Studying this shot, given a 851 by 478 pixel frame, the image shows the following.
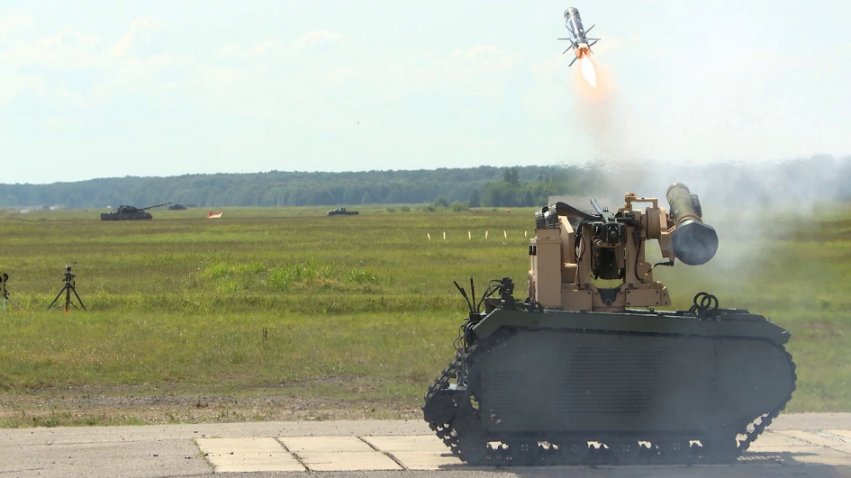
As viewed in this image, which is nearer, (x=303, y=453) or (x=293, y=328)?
(x=303, y=453)

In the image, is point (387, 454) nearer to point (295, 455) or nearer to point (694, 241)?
point (295, 455)

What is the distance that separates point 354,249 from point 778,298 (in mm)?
36024

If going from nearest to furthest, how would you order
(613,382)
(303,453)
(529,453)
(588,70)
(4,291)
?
(529,453) < (613,382) < (303,453) < (588,70) < (4,291)

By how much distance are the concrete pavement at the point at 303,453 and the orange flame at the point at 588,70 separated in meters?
6.24

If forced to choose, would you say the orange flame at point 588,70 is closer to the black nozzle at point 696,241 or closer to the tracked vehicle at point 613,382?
the tracked vehicle at point 613,382

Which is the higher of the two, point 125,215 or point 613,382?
point 613,382

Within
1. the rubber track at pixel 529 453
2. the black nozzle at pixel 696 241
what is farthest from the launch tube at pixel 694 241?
the rubber track at pixel 529 453

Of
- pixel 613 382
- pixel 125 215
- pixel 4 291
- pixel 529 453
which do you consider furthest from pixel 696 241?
pixel 125 215

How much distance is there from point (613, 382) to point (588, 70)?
24.3ft

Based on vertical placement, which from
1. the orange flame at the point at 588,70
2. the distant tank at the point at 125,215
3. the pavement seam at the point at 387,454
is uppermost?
the orange flame at the point at 588,70

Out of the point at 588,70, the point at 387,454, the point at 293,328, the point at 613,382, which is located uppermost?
the point at 588,70

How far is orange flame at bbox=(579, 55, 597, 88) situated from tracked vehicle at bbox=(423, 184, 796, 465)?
574cm

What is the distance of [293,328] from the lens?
31938 mm

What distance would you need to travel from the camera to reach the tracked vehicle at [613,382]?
16391mm
